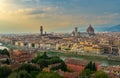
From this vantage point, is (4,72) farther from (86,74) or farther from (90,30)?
(90,30)

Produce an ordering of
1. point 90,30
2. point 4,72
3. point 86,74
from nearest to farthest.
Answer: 1. point 4,72
2. point 86,74
3. point 90,30


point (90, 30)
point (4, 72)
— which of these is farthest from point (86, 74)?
point (90, 30)

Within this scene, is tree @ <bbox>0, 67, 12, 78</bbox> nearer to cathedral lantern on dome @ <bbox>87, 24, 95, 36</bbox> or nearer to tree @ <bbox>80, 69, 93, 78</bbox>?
tree @ <bbox>80, 69, 93, 78</bbox>

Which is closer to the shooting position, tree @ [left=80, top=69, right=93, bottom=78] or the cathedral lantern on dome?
tree @ [left=80, top=69, right=93, bottom=78]

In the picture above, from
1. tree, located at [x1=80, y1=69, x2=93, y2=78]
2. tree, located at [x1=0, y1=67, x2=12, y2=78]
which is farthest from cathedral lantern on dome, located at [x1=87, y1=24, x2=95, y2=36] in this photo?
tree, located at [x1=0, y1=67, x2=12, y2=78]

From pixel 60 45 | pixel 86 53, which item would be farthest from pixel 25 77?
pixel 60 45

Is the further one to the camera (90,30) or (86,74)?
(90,30)

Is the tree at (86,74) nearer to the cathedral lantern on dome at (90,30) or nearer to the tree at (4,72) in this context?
the tree at (4,72)

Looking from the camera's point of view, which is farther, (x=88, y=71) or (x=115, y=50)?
(x=115, y=50)

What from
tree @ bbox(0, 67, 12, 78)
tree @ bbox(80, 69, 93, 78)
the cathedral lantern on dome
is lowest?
tree @ bbox(80, 69, 93, 78)

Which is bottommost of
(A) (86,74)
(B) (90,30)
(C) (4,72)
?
(A) (86,74)

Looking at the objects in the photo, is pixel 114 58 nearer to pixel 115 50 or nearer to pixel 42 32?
pixel 115 50
